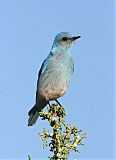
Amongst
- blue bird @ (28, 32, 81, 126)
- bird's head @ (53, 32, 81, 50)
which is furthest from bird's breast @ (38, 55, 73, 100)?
bird's head @ (53, 32, 81, 50)

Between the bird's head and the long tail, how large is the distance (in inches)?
51.8

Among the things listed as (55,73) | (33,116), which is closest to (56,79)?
(55,73)

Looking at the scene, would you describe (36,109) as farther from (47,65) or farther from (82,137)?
(82,137)

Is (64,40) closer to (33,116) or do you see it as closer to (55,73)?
(55,73)

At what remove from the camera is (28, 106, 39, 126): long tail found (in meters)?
7.72

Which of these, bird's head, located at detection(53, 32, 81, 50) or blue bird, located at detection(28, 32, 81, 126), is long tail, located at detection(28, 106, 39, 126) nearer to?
blue bird, located at detection(28, 32, 81, 126)

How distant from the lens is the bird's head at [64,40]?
7.92m

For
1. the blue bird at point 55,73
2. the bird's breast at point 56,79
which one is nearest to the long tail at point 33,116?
the blue bird at point 55,73

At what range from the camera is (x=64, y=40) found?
8.05m

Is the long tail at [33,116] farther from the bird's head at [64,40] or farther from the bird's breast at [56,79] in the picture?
the bird's head at [64,40]

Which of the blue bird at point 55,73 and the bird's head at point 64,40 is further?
the bird's head at point 64,40

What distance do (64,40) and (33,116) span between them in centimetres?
161

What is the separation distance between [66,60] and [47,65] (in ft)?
1.33

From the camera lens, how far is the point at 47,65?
7.89 metres
